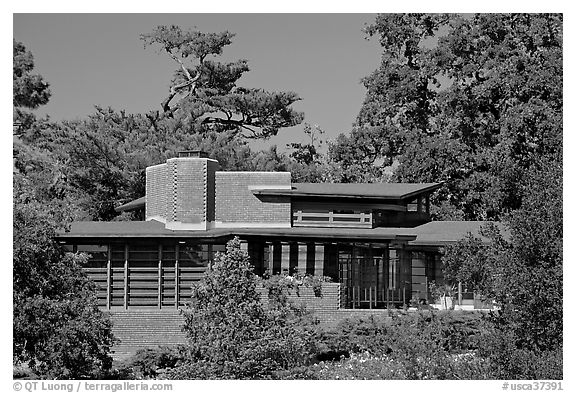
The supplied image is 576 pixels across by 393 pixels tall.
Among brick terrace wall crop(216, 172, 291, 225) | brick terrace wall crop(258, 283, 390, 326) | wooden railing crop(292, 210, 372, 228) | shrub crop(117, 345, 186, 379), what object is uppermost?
brick terrace wall crop(216, 172, 291, 225)

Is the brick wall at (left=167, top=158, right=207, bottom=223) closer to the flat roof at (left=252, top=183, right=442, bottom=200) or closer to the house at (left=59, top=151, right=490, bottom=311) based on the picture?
the house at (left=59, top=151, right=490, bottom=311)

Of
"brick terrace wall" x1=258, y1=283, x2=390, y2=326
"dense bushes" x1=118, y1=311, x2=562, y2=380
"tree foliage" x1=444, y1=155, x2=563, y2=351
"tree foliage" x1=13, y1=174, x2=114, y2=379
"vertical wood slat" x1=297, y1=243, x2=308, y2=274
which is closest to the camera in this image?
"tree foliage" x1=444, y1=155, x2=563, y2=351

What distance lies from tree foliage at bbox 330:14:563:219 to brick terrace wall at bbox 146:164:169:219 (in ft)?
33.6

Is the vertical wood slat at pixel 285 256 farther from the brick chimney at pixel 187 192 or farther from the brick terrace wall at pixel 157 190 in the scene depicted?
the brick terrace wall at pixel 157 190

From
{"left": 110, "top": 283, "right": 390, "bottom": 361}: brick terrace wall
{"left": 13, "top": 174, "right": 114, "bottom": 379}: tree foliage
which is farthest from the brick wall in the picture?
{"left": 13, "top": 174, "right": 114, "bottom": 379}: tree foliage

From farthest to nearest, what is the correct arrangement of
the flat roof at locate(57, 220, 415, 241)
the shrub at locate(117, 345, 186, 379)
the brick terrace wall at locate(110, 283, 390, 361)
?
the flat roof at locate(57, 220, 415, 241)
the brick terrace wall at locate(110, 283, 390, 361)
the shrub at locate(117, 345, 186, 379)

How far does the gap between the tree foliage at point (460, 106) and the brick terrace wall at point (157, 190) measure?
33.6 feet

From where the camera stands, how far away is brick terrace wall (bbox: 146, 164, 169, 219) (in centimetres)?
3109

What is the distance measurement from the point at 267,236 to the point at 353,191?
353 cm

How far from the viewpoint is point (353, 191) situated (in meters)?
29.9

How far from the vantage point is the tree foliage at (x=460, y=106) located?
119 ft

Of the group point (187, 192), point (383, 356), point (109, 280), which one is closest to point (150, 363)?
point (109, 280)

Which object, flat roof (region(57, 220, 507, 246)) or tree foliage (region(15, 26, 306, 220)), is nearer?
flat roof (region(57, 220, 507, 246))

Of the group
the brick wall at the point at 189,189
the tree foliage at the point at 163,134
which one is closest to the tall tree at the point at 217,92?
the tree foliage at the point at 163,134
